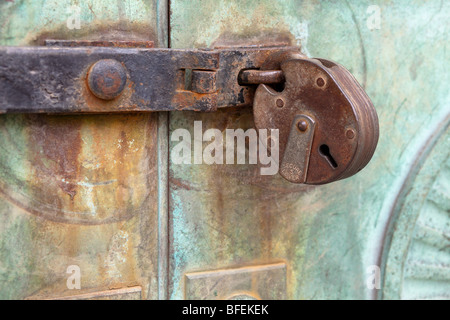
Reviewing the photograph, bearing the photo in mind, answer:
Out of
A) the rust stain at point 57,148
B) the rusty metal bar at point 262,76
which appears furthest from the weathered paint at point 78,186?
the rusty metal bar at point 262,76

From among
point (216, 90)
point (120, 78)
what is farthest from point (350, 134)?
point (120, 78)

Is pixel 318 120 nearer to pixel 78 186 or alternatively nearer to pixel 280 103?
pixel 280 103

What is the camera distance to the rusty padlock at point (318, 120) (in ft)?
2.45

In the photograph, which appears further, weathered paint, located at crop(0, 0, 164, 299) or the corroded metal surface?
the corroded metal surface

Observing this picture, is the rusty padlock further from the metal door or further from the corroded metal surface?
the corroded metal surface

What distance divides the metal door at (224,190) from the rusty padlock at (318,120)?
91 mm

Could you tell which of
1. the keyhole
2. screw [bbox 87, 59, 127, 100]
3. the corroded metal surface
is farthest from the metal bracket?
the corroded metal surface

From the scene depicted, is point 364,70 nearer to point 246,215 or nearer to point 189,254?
point 246,215

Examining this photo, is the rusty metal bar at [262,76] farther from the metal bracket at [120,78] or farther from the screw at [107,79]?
the screw at [107,79]

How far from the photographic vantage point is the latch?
2.30 feet

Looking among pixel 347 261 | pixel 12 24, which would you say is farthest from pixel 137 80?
pixel 347 261

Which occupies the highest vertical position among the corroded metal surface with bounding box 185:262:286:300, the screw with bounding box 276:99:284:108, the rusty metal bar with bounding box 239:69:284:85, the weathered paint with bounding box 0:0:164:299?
the rusty metal bar with bounding box 239:69:284:85

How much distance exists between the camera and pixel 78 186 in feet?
2.59

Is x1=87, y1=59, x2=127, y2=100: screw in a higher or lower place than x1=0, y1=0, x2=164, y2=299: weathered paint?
higher
